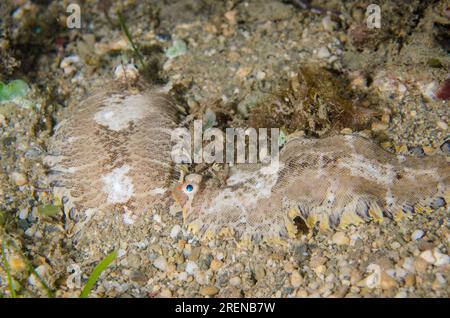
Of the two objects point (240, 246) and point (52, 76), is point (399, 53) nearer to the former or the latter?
point (240, 246)

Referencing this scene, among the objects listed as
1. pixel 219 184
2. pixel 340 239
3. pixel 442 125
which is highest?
pixel 442 125

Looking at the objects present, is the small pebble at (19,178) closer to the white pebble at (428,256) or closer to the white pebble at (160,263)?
the white pebble at (160,263)

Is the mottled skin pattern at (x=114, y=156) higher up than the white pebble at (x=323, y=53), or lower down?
lower down

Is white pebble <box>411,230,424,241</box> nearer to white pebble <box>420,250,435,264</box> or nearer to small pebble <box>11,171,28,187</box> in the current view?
white pebble <box>420,250,435,264</box>

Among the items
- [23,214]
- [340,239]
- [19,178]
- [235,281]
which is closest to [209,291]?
[235,281]

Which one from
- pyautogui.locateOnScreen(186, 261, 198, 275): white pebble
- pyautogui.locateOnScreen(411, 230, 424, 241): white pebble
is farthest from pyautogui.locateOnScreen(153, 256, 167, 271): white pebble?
pyautogui.locateOnScreen(411, 230, 424, 241): white pebble

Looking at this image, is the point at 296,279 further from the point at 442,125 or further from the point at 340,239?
the point at 442,125

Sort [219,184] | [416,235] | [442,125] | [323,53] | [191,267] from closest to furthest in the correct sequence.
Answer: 1. [416,235]
2. [191,267]
3. [219,184]
4. [442,125]
5. [323,53]

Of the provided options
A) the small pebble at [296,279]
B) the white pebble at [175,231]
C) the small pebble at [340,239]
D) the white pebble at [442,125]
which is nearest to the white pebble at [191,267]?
the white pebble at [175,231]
